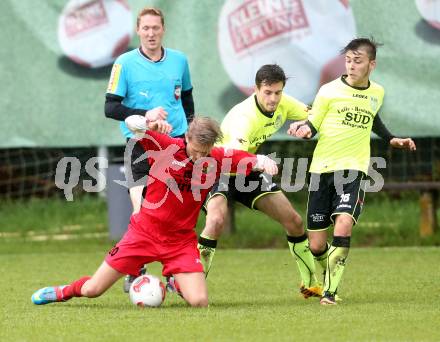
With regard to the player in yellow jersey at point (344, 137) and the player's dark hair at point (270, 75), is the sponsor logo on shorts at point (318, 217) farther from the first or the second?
the player's dark hair at point (270, 75)

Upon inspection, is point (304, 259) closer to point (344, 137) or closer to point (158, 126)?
point (344, 137)

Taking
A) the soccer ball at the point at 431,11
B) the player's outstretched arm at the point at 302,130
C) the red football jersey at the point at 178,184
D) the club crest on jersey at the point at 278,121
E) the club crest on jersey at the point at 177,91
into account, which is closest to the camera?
the red football jersey at the point at 178,184

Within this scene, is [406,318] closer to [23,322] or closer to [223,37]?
[23,322]

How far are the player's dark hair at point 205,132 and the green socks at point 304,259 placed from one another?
4.64 feet

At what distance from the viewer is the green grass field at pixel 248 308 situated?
6047 millimetres

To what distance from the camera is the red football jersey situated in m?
7.30

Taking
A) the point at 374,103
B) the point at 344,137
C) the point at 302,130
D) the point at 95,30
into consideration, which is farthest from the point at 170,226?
the point at 95,30

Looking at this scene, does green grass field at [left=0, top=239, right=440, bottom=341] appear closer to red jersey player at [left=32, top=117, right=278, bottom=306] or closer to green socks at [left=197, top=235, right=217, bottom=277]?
red jersey player at [left=32, top=117, right=278, bottom=306]

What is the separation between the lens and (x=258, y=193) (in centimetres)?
809

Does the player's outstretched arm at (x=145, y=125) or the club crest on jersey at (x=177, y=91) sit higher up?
the club crest on jersey at (x=177, y=91)

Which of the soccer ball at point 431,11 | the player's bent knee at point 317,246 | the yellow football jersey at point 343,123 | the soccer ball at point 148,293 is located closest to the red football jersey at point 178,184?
the soccer ball at point 148,293

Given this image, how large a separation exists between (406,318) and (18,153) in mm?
8421

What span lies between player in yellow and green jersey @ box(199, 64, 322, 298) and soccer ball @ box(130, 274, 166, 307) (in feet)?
2.47

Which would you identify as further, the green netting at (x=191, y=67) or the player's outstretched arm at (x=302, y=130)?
the green netting at (x=191, y=67)
